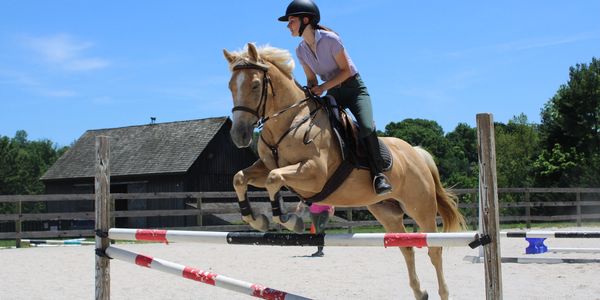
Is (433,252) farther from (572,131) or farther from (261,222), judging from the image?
(572,131)

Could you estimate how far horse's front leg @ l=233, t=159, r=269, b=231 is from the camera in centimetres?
488

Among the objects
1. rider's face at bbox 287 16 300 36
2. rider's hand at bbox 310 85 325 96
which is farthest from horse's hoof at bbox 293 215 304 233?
rider's face at bbox 287 16 300 36

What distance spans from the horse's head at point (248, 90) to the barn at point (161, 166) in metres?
24.5

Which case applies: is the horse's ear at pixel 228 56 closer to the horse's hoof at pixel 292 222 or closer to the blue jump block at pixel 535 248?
the horse's hoof at pixel 292 222


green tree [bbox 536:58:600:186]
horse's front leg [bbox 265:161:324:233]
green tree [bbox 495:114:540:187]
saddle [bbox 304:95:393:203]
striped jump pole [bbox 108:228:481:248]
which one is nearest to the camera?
striped jump pole [bbox 108:228:481:248]

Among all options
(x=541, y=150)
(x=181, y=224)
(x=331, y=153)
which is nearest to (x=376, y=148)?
(x=331, y=153)

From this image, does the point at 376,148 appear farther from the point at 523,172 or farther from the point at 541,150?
the point at 523,172

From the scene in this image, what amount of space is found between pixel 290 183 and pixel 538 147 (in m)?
39.7

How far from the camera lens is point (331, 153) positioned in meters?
5.38

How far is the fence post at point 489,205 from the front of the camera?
389cm

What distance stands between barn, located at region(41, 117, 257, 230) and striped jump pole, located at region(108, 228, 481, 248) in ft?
81.3

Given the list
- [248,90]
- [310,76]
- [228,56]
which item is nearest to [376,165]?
[310,76]

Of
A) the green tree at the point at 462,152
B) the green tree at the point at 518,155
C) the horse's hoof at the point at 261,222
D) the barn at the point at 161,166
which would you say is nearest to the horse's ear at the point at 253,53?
the horse's hoof at the point at 261,222

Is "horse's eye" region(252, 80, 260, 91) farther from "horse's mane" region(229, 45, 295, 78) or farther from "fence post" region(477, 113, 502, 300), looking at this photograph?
"fence post" region(477, 113, 502, 300)
